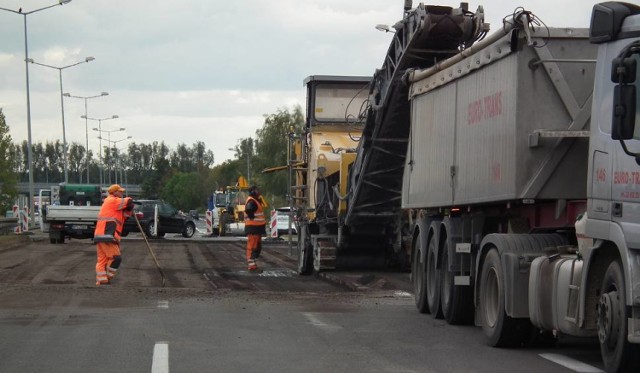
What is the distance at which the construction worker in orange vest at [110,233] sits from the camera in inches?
769

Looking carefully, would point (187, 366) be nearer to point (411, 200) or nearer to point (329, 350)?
point (329, 350)

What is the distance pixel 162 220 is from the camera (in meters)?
49.1

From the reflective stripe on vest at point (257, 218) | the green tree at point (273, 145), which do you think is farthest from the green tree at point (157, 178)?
the reflective stripe on vest at point (257, 218)

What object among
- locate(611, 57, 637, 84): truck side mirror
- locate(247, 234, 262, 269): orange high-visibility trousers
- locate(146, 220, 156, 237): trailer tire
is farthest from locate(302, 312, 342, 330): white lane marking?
locate(146, 220, 156, 237): trailer tire

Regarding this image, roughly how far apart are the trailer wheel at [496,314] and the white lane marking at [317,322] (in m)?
1.74

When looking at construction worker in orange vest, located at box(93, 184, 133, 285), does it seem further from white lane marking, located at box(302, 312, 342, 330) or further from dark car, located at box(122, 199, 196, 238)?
dark car, located at box(122, 199, 196, 238)

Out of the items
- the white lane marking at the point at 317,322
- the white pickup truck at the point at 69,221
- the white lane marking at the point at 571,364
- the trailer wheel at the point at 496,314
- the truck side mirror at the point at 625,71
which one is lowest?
the white pickup truck at the point at 69,221

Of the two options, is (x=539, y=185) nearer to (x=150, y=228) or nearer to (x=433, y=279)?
(x=433, y=279)

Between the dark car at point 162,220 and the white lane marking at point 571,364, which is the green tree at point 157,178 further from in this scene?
the white lane marking at point 571,364

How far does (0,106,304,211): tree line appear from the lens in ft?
207

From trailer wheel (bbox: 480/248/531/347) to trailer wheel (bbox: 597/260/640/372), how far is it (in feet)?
6.32

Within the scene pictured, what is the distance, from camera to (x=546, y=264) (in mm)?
10430

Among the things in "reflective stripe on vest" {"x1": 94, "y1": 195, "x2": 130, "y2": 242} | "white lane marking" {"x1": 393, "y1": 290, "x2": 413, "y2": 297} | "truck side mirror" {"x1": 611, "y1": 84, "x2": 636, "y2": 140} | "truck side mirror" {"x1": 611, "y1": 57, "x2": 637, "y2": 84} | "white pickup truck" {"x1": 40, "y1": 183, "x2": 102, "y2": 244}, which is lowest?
"white pickup truck" {"x1": 40, "y1": 183, "x2": 102, "y2": 244}

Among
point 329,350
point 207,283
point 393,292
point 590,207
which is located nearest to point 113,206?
point 207,283
